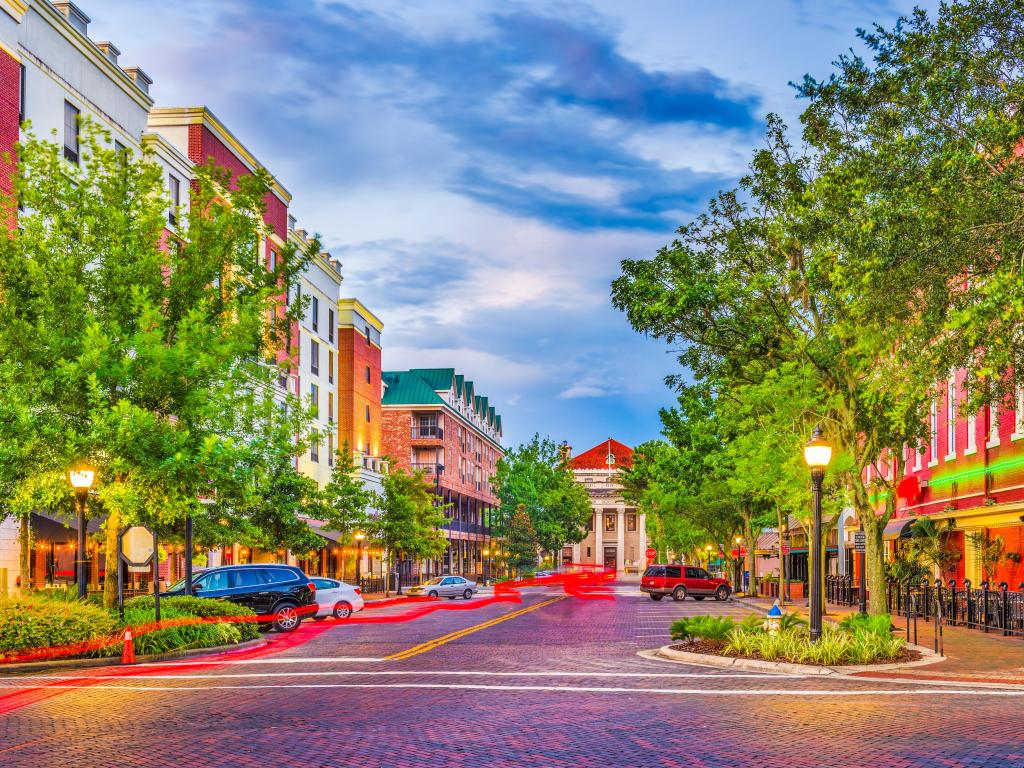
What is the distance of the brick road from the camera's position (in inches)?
431

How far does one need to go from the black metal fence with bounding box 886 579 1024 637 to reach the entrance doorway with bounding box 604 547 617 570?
125560 mm

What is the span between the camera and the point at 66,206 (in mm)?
25656

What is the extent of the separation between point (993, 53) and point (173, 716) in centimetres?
1583

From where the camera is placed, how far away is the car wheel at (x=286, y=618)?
3006 cm

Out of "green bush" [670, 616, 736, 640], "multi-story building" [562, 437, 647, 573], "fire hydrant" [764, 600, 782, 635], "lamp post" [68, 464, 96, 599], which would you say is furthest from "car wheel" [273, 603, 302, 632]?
"multi-story building" [562, 437, 647, 573]

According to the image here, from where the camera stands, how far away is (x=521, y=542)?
98.1m

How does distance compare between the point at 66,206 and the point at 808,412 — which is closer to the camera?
the point at 66,206

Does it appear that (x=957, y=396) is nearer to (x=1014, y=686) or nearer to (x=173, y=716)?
(x=1014, y=686)

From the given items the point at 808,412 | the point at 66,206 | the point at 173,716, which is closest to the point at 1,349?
the point at 66,206

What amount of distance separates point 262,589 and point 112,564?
5.79 meters

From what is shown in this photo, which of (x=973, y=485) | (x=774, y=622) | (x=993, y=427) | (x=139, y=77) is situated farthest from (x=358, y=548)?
(x=774, y=622)

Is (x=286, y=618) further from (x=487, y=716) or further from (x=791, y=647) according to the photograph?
(x=487, y=716)

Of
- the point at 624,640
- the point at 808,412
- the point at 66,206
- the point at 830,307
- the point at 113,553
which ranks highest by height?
the point at 66,206

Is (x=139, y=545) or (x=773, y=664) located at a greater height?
(x=139, y=545)
